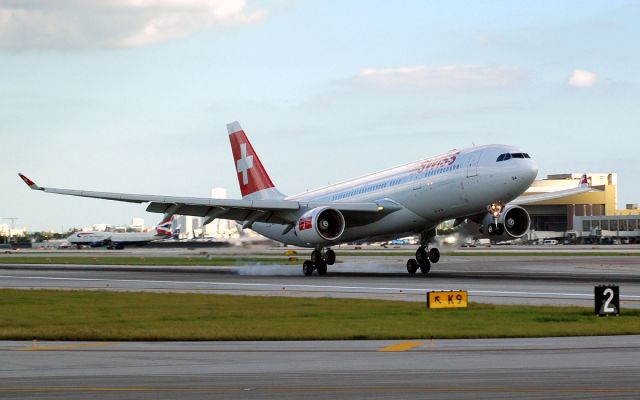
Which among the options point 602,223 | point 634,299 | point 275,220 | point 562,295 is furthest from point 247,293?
point 602,223

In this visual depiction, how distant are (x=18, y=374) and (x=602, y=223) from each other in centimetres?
16265

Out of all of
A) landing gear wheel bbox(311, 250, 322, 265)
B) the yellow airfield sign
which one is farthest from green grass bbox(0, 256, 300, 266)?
the yellow airfield sign

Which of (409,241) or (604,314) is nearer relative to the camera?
(604,314)

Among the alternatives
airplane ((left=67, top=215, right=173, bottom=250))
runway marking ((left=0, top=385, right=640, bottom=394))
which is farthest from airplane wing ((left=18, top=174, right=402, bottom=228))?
airplane ((left=67, top=215, right=173, bottom=250))

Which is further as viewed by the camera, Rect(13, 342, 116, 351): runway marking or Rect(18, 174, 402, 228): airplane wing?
Rect(18, 174, 402, 228): airplane wing

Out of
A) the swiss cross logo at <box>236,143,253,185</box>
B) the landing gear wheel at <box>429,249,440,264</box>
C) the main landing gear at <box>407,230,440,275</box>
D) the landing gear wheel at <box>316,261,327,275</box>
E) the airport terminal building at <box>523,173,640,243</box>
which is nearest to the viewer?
the main landing gear at <box>407,230,440,275</box>

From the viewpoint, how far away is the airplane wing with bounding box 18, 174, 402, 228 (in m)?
54.9

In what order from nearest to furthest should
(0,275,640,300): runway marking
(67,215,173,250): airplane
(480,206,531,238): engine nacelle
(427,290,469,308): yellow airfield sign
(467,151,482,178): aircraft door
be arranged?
(427,290,469,308): yellow airfield sign < (0,275,640,300): runway marking < (467,151,482,178): aircraft door < (480,206,531,238): engine nacelle < (67,215,173,250): airplane

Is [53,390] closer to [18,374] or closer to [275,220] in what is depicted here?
[18,374]

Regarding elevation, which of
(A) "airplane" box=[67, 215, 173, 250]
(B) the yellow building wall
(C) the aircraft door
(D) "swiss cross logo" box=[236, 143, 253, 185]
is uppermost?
(B) the yellow building wall

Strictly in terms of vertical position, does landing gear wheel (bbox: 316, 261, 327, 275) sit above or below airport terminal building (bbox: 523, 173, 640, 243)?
below

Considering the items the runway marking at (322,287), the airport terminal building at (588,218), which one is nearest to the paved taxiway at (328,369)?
the runway marking at (322,287)

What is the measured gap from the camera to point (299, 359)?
1817 cm

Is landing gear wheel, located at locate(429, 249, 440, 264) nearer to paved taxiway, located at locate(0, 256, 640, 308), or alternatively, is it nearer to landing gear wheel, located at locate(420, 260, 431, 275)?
landing gear wheel, located at locate(420, 260, 431, 275)
